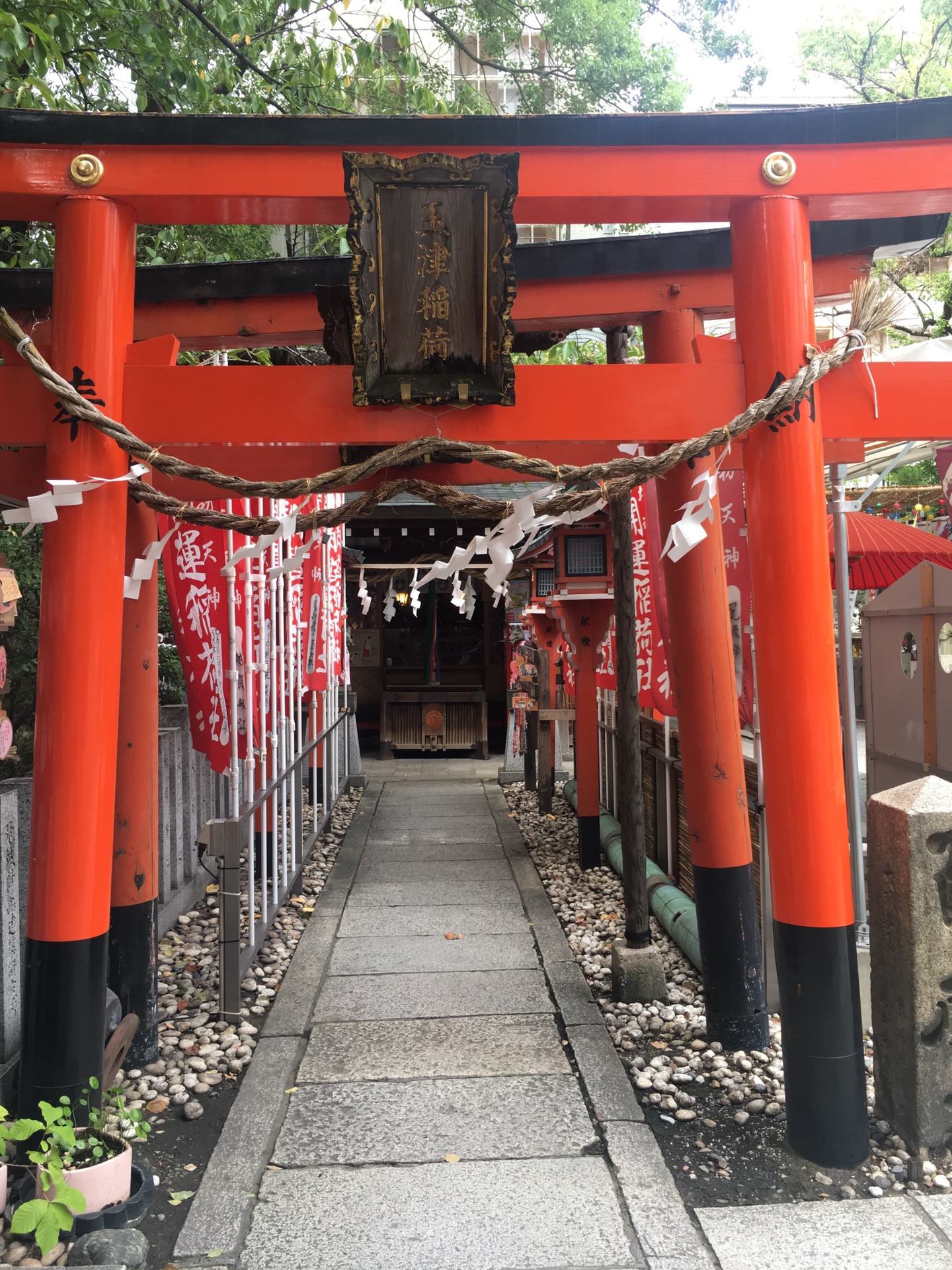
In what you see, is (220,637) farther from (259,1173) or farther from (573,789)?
(573,789)

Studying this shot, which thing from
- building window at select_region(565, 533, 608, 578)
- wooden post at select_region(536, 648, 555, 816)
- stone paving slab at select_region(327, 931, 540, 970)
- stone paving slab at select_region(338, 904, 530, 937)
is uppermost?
building window at select_region(565, 533, 608, 578)

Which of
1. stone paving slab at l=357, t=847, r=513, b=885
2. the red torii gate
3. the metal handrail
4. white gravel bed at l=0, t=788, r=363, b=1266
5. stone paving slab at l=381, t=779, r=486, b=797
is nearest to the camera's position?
the red torii gate

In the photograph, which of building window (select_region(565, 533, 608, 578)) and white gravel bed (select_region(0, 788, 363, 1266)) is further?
building window (select_region(565, 533, 608, 578))

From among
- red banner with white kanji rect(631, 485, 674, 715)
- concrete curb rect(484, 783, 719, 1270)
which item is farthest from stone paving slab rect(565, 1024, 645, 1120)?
red banner with white kanji rect(631, 485, 674, 715)

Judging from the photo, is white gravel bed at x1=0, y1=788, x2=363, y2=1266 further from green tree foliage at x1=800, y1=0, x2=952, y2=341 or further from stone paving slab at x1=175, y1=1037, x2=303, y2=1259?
green tree foliage at x1=800, y1=0, x2=952, y2=341

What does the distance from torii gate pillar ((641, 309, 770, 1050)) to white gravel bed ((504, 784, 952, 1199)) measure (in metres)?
0.24

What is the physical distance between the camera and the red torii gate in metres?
3.29

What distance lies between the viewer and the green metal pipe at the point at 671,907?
5629 mm

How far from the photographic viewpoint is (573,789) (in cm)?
1023

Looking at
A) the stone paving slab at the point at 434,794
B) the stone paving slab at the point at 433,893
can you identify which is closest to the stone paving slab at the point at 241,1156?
the stone paving slab at the point at 433,893

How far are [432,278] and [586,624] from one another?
517 cm

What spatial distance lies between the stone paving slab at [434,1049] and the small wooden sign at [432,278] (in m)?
3.13

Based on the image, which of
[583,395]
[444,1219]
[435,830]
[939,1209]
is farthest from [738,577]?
[435,830]

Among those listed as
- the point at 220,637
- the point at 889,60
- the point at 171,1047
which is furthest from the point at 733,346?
the point at 889,60
